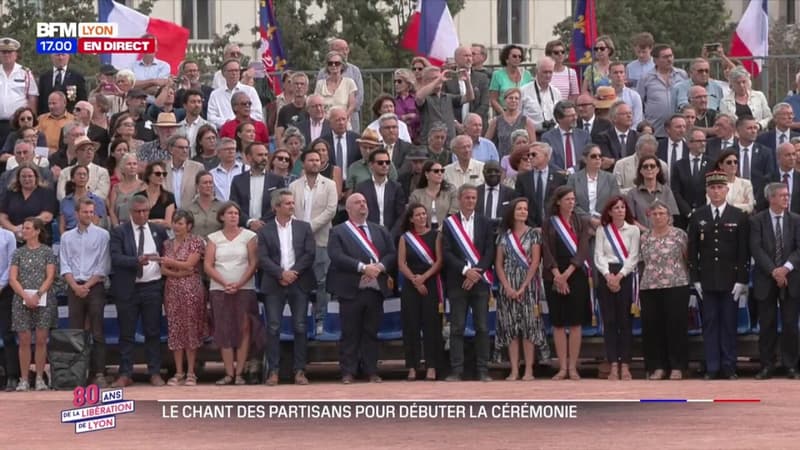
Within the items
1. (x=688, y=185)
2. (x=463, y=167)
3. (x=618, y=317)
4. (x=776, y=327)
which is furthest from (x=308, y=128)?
(x=776, y=327)

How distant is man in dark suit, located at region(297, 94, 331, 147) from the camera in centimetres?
2530

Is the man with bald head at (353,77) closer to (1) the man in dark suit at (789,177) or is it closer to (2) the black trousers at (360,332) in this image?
(2) the black trousers at (360,332)

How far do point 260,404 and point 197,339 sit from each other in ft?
9.62

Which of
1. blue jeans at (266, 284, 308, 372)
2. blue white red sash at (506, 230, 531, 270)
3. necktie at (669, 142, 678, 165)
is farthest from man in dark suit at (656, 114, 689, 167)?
blue jeans at (266, 284, 308, 372)

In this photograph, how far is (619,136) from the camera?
2484 centimetres

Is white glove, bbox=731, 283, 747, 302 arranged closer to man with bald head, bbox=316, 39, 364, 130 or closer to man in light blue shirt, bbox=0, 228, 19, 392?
man with bald head, bbox=316, 39, 364, 130

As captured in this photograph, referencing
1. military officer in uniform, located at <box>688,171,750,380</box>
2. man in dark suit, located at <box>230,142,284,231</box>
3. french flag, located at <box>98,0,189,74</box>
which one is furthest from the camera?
french flag, located at <box>98,0,189,74</box>

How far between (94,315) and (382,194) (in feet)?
11.7

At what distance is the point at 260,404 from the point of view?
2020 cm

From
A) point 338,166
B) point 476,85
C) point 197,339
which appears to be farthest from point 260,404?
point 476,85

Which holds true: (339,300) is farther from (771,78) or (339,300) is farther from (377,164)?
(771,78)

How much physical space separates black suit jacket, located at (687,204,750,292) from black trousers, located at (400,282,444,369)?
9.57ft

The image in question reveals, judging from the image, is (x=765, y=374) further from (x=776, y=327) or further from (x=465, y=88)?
(x=465, y=88)

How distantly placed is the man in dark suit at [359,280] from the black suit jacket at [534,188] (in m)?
1.71
